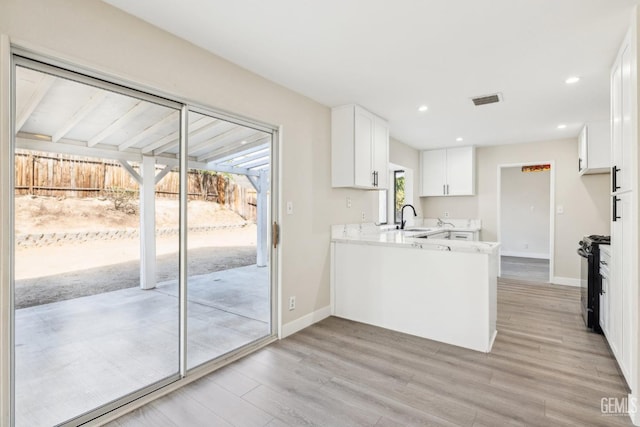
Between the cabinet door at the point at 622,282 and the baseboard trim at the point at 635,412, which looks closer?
the baseboard trim at the point at 635,412

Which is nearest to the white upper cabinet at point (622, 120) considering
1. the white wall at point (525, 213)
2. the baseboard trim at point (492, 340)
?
the baseboard trim at point (492, 340)

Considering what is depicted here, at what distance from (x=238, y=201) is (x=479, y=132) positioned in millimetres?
3677

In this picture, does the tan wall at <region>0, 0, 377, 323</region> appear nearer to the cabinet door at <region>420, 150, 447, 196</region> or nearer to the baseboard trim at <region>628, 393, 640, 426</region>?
the cabinet door at <region>420, 150, 447, 196</region>

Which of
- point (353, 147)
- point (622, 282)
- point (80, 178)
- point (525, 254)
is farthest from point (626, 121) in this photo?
point (525, 254)

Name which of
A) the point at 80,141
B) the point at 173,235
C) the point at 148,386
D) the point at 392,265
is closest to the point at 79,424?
the point at 148,386

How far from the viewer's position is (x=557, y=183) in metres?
5.12

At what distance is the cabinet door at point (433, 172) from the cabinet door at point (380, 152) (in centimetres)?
223

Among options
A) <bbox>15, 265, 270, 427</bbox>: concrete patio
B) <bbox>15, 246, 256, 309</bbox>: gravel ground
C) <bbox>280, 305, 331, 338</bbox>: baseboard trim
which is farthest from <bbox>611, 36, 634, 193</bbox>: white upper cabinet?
<bbox>15, 246, 256, 309</bbox>: gravel ground

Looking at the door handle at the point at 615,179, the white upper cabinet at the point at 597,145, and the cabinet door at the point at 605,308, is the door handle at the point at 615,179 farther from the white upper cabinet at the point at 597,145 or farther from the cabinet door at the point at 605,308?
the white upper cabinet at the point at 597,145

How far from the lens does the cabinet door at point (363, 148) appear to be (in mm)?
3564

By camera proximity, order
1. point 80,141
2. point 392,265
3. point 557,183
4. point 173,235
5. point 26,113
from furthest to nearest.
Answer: point 557,183, point 392,265, point 173,235, point 80,141, point 26,113

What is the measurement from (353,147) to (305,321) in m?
1.94

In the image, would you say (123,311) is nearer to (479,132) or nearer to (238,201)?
(238,201)

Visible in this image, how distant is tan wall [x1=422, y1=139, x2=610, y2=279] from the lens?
484 cm
